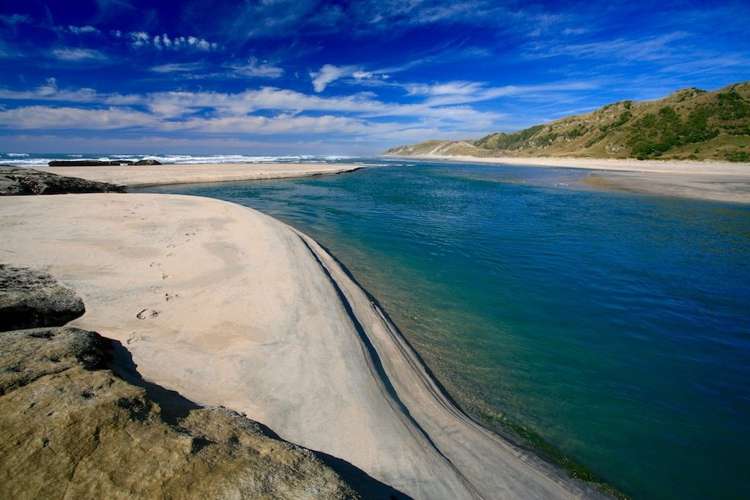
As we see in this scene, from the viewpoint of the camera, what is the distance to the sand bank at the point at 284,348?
3.83 metres

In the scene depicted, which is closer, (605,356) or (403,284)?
(605,356)

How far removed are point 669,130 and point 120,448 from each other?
321 feet

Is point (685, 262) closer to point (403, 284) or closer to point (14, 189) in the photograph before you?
point (403, 284)

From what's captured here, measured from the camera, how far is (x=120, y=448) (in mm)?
2295

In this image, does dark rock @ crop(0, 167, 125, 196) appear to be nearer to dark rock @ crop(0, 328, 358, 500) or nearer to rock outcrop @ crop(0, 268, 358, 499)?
rock outcrop @ crop(0, 268, 358, 499)

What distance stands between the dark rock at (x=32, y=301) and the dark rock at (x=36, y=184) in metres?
18.7

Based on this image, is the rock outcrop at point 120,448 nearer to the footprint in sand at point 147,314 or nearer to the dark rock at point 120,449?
the dark rock at point 120,449

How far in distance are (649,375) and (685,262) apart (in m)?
Answer: 8.82

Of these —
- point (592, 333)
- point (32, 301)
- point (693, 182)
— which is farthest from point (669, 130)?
point (32, 301)

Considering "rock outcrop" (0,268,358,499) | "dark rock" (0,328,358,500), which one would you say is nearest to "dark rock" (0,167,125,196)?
"rock outcrop" (0,268,358,499)

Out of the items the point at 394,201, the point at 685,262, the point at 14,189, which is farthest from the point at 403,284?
the point at 14,189

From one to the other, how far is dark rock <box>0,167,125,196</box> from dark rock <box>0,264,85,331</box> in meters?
18.7

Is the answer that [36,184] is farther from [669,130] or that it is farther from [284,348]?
[669,130]

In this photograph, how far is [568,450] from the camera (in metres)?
4.46
